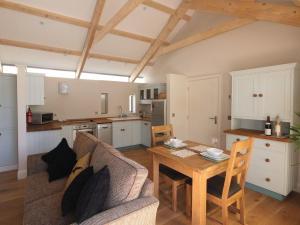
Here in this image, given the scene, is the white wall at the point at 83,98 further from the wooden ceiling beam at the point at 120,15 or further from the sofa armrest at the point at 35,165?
the sofa armrest at the point at 35,165

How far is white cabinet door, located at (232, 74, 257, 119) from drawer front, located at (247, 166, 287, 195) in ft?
A: 2.83

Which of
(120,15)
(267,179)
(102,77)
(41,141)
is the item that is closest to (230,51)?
(120,15)

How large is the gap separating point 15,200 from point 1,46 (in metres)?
3.27

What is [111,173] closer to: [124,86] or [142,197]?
[142,197]

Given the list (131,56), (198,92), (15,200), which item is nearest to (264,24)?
(198,92)

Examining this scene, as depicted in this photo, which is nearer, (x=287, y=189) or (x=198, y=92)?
(x=287, y=189)

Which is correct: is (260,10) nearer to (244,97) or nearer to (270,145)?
(244,97)

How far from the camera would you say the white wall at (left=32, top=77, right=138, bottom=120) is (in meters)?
4.63

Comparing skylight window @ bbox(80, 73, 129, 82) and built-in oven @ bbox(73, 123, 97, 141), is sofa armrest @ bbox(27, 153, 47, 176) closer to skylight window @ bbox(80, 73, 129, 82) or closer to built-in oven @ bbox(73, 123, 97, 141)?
built-in oven @ bbox(73, 123, 97, 141)

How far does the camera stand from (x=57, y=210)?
1.51m

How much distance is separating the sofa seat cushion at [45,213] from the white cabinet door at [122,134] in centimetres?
315

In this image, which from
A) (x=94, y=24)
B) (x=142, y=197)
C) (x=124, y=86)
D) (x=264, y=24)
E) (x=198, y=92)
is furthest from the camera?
(x=124, y=86)

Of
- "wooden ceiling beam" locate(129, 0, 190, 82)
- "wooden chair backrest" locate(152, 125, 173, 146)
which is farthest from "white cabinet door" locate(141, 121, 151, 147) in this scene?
"wooden chair backrest" locate(152, 125, 173, 146)

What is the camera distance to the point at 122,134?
4.96 m
